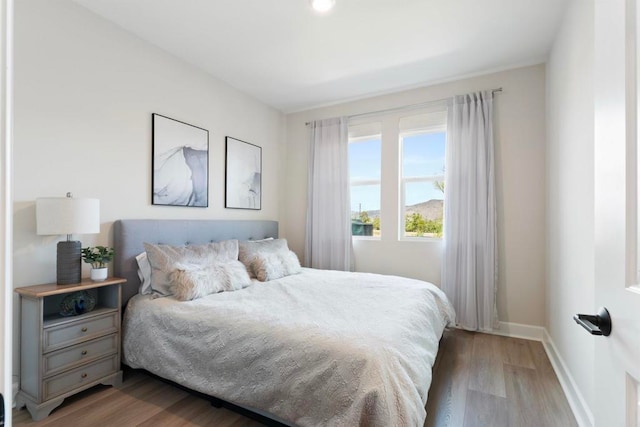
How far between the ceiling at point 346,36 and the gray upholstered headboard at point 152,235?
1.64 meters

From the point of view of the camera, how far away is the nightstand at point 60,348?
5.91 feet

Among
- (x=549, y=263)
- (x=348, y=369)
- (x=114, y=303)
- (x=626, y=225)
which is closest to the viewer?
(x=626, y=225)

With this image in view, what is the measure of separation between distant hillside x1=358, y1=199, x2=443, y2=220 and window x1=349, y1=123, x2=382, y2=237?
1.43ft

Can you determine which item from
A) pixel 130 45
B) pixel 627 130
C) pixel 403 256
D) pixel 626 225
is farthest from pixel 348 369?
pixel 130 45

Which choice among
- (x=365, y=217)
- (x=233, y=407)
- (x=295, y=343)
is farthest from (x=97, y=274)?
(x=365, y=217)

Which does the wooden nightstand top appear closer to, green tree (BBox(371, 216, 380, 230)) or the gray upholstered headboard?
the gray upholstered headboard

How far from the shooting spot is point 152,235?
103 inches

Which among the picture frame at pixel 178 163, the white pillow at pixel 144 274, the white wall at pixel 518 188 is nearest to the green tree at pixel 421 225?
the white wall at pixel 518 188

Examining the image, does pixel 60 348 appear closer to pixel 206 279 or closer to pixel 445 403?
pixel 206 279

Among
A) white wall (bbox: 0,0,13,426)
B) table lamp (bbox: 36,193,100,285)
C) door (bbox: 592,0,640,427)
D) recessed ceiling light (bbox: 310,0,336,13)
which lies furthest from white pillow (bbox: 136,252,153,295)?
door (bbox: 592,0,640,427)

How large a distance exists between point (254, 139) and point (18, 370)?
3041 mm

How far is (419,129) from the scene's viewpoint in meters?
3.65

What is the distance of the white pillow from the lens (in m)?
2.39

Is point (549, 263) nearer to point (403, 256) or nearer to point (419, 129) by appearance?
point (403, 256)
